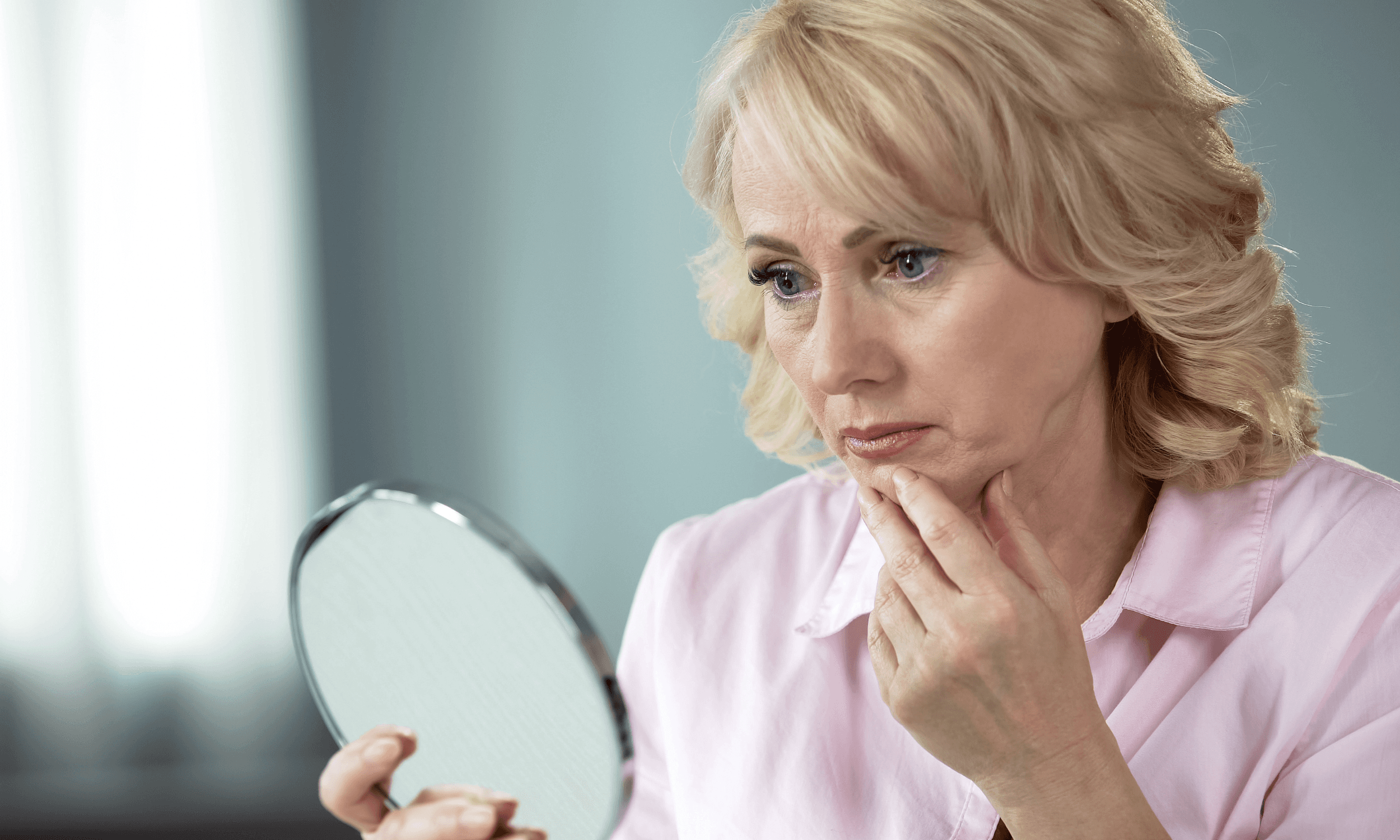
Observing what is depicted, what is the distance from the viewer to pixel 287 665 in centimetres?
259

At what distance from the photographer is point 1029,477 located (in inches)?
38.7

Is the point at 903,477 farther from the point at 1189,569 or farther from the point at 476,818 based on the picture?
the point at 476,818

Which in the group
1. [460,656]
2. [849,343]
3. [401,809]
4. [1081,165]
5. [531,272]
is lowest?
[531,272]

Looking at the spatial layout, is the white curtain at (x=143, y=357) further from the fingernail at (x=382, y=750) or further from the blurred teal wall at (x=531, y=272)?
the fingernail at (x=382, y=750)

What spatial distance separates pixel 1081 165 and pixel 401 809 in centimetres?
73

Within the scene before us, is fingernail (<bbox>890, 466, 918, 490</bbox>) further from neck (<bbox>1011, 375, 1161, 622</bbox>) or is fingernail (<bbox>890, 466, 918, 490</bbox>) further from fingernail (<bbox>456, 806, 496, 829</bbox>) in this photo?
fingernail (<bbox>456, 806, 496, 829</bbox>)

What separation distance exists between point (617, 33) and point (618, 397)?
2.83 feet

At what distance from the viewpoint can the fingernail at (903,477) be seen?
0.84 m

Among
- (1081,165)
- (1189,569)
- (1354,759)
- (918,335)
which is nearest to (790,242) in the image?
(918,335)

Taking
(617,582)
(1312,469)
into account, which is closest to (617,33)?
(617,582)

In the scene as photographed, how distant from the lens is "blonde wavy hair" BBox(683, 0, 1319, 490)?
82 centimetres

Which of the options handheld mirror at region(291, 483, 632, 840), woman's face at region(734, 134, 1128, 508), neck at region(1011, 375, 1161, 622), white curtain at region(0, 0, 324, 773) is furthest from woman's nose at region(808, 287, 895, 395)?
white curtain at region(0, 0, 324, 773)

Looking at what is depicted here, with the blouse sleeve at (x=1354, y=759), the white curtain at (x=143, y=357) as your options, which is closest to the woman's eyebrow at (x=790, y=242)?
the blouse sleeve at (x=1354, y=759)

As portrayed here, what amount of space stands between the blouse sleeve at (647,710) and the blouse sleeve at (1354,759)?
603 mm
